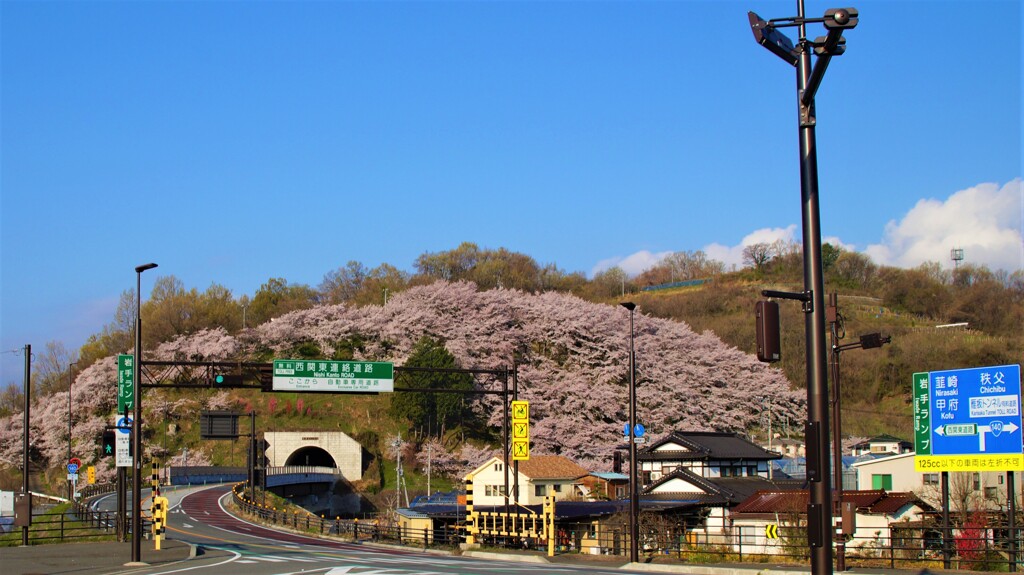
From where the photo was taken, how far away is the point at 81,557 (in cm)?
2656

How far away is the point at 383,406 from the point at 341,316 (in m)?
13.8

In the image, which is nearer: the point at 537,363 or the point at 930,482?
the point at 930,482

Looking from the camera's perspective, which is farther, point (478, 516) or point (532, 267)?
point (532, 267)

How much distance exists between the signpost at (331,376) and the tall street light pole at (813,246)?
31.8m

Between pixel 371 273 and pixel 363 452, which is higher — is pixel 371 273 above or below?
above

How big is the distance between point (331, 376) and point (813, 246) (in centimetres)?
3328

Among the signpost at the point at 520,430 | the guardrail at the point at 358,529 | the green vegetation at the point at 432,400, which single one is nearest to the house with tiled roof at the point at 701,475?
the signpost at the point at 520,430

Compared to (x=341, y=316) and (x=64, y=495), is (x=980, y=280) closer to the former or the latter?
(x=341, y=316)

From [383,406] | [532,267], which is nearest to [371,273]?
[532,267]

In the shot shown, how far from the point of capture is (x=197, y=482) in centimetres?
8162

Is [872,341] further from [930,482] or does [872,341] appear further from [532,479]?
[532,479]

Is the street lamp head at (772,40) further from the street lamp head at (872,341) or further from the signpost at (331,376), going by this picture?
the signpost at (331,376)

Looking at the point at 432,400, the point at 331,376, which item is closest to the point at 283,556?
the point at 331,376

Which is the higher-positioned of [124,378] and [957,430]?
[124,378]
